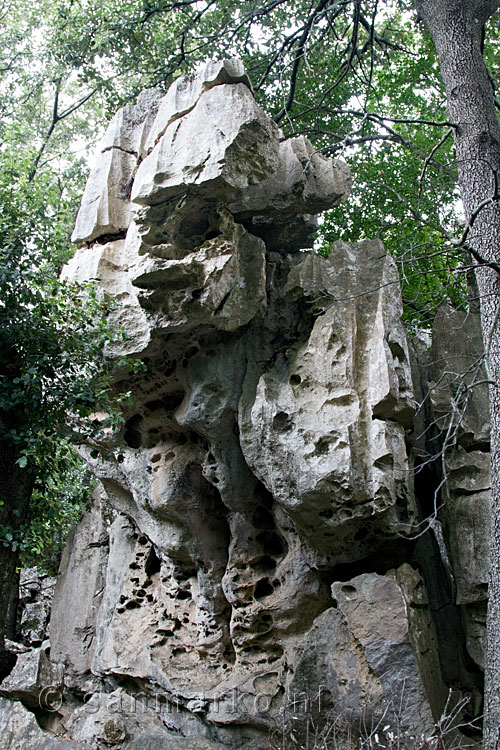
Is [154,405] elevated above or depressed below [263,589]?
above

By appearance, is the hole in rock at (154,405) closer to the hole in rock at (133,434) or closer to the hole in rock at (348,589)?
the hole in rock at (133,434)

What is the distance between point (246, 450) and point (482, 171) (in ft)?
9.99

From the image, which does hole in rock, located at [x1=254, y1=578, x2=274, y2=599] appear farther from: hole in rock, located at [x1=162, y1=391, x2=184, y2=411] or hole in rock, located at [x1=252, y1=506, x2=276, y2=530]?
hole in rock, located at [x1=162, y1=391, x2=184, y2=411]

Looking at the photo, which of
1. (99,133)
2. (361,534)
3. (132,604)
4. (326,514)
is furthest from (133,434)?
(99,133)

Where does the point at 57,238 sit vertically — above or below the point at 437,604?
above

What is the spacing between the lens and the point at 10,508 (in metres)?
5.64

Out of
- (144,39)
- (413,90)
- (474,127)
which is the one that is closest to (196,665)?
(474,127)

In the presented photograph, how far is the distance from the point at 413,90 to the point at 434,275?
12.0ft

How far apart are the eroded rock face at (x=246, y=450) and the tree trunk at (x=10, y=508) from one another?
29.2 inches

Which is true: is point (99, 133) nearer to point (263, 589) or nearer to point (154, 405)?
→ point (154, 405)

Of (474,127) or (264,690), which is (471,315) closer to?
(474,127)

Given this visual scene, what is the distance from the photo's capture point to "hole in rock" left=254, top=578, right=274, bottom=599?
6703 millimetres

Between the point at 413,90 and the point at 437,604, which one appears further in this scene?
the point at 413,90

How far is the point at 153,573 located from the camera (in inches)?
313
